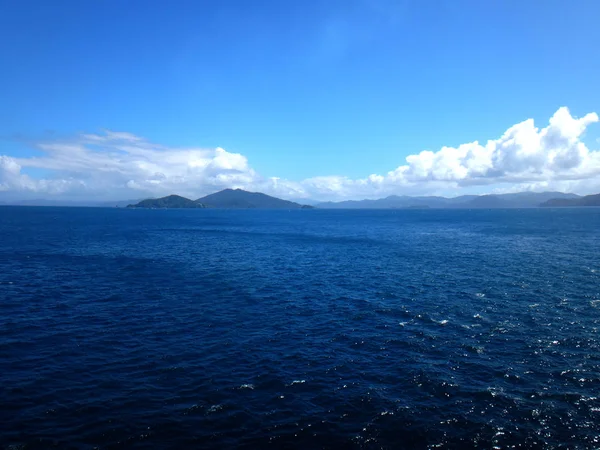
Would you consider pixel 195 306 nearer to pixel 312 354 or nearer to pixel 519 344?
pixel 312 354

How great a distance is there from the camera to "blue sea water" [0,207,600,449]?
20.6m

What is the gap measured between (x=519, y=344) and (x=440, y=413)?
49.0 feet

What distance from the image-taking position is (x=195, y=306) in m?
43.3

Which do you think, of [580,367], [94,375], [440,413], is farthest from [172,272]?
[580,367]

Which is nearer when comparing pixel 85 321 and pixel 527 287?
pixel 85 321

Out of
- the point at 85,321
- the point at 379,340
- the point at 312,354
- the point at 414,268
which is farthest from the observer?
the point at 414,268

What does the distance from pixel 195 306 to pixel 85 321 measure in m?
11.6

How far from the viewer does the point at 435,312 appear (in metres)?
41.2

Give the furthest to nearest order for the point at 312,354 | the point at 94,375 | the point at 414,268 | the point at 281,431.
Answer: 1. the point at 414,268
2. the point at 312,354
3. the point at 94,375
4. the point at 281,431

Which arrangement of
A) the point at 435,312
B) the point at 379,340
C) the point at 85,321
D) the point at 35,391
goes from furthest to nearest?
the point at 435,312
the point at 85,321
the point at 379,340
the point at 35,391

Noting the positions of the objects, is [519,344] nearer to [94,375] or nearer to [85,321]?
[94,375]

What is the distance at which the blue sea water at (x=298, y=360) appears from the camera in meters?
20.6

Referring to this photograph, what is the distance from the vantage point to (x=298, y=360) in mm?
29250

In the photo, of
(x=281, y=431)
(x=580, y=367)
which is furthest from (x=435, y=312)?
(x=281, y=431)
